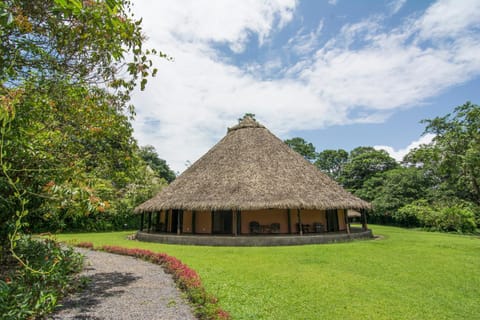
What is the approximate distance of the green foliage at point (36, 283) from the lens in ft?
12.8

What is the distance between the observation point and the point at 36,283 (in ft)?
15.9

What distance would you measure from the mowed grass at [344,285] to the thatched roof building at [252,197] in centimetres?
450

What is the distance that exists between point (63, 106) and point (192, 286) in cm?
428

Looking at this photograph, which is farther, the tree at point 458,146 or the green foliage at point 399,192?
the green foliage at point 399,192

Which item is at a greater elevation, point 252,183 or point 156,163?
point 156,163

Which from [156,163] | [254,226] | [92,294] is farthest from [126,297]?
[156,163]

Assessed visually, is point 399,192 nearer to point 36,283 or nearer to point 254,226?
point 254,226

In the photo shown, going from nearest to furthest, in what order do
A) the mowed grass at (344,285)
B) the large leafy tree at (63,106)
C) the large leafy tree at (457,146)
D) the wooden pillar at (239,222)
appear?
1. the large leafy tree at (63,106)
2. the mowed grass at (344,285)
3. the wooden pillar at (239,222)
4. the large leafy tree at (457,146)

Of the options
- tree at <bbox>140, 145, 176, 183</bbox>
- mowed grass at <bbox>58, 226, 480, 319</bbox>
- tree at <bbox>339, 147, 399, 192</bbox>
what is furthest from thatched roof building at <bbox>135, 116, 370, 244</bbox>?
tree at <bbox>140, 145, 176, 183</bbox>

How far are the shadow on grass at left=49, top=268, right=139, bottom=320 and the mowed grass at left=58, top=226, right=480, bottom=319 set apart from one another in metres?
2.02

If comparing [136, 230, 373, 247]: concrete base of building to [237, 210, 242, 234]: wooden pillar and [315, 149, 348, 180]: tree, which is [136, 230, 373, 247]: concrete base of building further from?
[315, 149, 348, 180]: tree

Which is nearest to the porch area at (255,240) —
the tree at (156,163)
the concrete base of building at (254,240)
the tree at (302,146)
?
the concrete base of building at (254,240)

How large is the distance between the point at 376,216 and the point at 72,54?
3912 centimetres

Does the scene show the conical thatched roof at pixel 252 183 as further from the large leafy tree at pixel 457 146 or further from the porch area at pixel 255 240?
the large leafy tree at pixel 457 146
